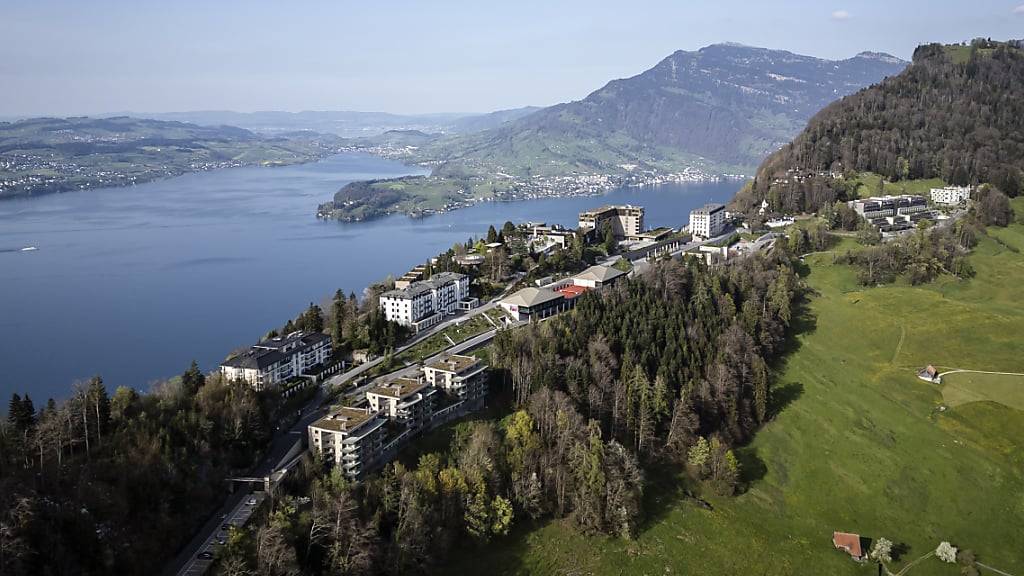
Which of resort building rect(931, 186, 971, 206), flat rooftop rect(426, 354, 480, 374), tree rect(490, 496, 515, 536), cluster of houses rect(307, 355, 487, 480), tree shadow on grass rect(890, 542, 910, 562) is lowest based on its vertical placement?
tree shadow on grass rect(890, 542, 910, 562)

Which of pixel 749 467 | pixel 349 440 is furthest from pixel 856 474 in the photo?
pixel 349 440

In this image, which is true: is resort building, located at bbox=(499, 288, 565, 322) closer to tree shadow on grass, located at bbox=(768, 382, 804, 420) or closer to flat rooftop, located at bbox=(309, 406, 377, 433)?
tree shadow on grass, located at bbox=(768, 382, 804, 420)

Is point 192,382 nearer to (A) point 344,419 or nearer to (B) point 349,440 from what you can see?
(A) point 344,419

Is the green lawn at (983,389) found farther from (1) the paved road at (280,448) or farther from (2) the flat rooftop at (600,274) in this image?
(1) the paved road at (280,448)

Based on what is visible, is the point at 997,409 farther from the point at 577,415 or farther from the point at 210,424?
the point at 210,424

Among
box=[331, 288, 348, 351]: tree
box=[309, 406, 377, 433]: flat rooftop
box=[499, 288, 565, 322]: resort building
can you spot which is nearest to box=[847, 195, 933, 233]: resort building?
box=[499, 288, 565, 322]: resort building

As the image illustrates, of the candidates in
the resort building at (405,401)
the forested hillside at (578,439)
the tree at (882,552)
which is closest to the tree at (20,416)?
the forested hillside at (578,439)
